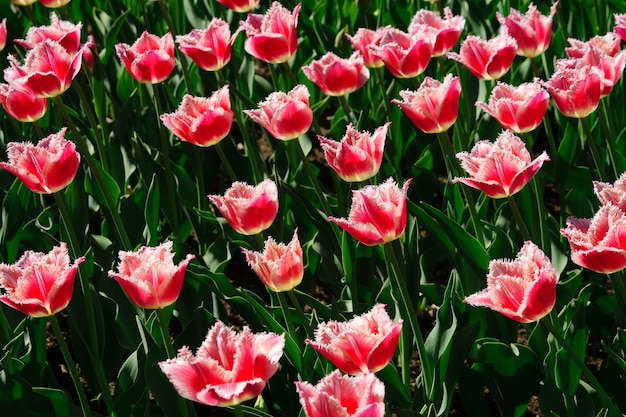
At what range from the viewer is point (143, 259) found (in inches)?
66.9

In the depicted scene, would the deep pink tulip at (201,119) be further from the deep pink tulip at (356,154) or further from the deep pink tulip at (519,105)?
the deep pink tulip at (519,105)

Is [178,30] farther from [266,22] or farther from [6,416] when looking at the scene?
[6,416]

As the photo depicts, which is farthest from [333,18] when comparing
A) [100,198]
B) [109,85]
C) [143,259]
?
[143,259]

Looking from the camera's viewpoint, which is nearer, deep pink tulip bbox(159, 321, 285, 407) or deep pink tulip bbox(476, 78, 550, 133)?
deep pink tulip bbox(159, 321, 285, 407)

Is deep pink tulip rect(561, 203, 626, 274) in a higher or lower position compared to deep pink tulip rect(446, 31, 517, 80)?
higher

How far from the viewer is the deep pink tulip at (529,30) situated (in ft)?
8.11

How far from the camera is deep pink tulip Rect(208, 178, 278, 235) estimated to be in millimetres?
1900

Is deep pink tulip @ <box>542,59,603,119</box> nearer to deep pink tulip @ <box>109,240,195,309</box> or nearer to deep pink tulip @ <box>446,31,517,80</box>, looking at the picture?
deep pink tulip @ <box>446,31,517,80</box>

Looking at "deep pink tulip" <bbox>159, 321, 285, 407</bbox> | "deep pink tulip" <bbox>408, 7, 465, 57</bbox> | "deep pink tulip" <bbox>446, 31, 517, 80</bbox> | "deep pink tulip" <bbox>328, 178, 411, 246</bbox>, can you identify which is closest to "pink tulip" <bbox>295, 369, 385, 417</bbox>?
"deep pink tulip" <bbox>159, 321, 285, 407</bbox>

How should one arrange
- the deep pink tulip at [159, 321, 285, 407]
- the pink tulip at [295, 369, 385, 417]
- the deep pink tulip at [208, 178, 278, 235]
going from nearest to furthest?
the pink tulip at [295, 369, 385, 417], the deep pink tulip at [159, 321, 285, 407], the deep pink tulip at [208, 178, 278, 235]

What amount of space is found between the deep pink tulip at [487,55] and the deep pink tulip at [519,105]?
25cm

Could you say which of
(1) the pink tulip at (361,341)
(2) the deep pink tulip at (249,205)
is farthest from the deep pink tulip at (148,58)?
(1) the pink tulip at (361,341)

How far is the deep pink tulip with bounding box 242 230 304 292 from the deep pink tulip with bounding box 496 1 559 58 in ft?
3.40

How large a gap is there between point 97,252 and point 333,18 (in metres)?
1.49
